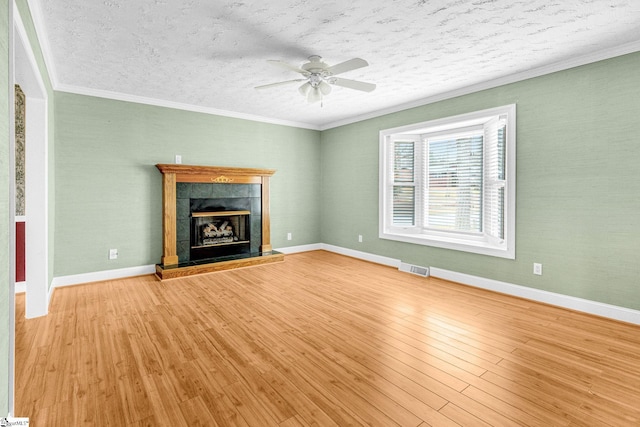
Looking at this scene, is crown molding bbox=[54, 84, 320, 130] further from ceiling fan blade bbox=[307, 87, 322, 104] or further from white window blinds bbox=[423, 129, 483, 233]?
white window blinds bbox=[423, 129, 483, 233]

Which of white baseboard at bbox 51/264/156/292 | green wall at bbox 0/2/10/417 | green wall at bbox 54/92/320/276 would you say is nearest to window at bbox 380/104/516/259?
green wall at bbox 54/92/320/276

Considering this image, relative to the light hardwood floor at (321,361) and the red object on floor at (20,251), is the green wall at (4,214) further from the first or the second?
the red object on floor at (20,251)

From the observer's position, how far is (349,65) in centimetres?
278

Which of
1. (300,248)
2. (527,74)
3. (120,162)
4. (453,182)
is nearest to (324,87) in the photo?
(527,74)

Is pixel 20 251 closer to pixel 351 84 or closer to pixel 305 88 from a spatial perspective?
pixel 305 88

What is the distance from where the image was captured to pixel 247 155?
5559 millimetres

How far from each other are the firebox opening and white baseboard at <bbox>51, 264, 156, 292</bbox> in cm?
68

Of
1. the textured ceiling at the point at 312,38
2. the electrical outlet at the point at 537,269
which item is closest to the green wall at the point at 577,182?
the electrical outlet at the point at 537,269

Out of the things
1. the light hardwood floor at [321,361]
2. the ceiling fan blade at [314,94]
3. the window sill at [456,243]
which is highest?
the ceiling fan blade at [314,94]

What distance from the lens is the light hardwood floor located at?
67.5 inches

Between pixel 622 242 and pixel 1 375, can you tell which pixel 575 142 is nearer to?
pixel 622 242

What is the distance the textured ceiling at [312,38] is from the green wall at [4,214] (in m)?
1.03

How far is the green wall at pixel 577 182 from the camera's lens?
114 inches

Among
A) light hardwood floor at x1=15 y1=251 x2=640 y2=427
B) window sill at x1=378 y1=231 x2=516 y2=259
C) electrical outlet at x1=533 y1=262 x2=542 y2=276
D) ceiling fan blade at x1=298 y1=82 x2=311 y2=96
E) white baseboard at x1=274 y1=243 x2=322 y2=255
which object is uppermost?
ceiling fan blade at x1=298 y1=82 x2=311 y2=96
